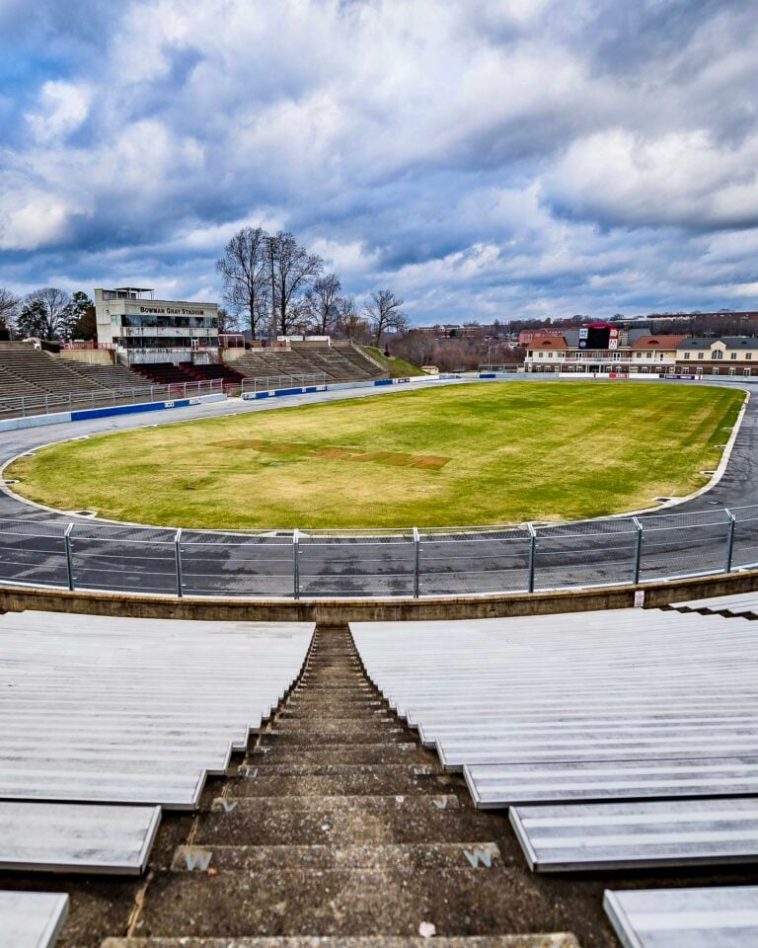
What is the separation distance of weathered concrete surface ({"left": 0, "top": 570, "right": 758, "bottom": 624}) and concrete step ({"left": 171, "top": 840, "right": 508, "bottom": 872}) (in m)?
9.17

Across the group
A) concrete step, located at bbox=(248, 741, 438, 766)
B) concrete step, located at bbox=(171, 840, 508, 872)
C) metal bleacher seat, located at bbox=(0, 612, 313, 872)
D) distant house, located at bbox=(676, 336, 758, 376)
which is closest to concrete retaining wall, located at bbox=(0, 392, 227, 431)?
metal bleacher seat, located at bbox=(0, 612, 313, 872)

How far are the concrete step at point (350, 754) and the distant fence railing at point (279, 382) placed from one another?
2333 inches

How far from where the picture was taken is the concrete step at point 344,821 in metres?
3.62

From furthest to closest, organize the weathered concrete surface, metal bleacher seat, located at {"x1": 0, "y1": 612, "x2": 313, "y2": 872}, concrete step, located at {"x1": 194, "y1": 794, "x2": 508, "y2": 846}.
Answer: the weathered concrete surface
concrete step, located at {"x1": 194, "y1": 794, "x2": 508, "y2": 846}
metal bleacher seat, located at {"x1": 0, "y1": 612, "x2": 313, "y2": 872}

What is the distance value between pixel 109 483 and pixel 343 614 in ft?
54.4

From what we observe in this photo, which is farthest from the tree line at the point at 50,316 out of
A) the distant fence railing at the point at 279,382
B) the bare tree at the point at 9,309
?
the distant fence railing at the point at 279,382

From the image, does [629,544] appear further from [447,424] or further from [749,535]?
[447,424]

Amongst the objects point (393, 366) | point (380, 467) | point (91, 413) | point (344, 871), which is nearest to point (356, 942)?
point (344, 871)

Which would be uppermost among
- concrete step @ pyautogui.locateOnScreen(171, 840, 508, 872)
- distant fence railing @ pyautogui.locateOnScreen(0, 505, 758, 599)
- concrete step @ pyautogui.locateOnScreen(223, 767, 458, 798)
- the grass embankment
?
the grass embankment

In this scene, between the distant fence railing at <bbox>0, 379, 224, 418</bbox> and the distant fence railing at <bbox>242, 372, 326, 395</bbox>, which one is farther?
the distant fence railing at <bbox>242, 372, 326, 395</bbox>

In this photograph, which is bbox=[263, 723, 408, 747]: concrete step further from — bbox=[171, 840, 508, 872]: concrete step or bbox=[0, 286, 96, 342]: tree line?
bbox=[0, 286, 96, 342]: tree line

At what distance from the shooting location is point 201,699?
6.23 meters

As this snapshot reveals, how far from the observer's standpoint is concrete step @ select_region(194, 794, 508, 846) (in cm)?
362

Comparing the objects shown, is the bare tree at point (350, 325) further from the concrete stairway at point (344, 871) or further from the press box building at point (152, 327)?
the concrete stairway at point (344, 871)
